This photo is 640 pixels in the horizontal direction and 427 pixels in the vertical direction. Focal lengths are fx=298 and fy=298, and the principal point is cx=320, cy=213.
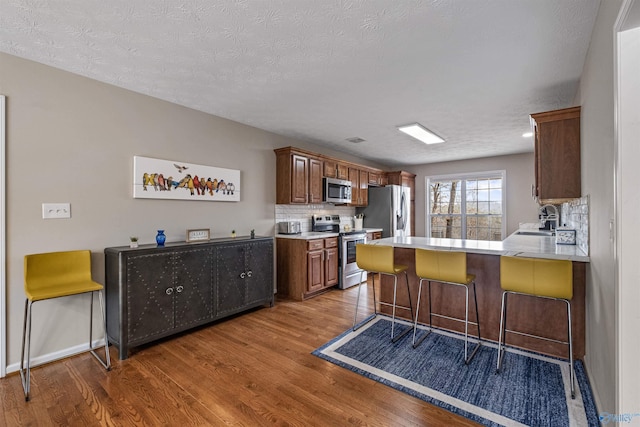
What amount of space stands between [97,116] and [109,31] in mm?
1045

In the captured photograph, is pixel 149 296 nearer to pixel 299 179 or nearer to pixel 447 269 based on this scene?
pixel 299 179

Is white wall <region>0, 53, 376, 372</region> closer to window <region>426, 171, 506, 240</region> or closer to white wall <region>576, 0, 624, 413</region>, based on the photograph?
white wall <region>576, 0, 624, 413</region>

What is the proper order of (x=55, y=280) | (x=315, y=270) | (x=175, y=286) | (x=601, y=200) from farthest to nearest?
1. (x=315, y=270)
2. (x=175, y=286)
3. (x=55, y=280)
4. (x=601, y=200)

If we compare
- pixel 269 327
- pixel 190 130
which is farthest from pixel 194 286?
pixel 190 130

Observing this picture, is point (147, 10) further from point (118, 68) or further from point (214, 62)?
point (118, 68)

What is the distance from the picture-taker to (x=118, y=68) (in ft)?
8.28

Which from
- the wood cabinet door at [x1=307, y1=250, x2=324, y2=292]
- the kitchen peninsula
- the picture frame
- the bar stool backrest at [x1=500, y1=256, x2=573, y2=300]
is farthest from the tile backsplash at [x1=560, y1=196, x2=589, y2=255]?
the picture frame

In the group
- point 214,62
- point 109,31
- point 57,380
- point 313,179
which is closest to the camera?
point 109,31

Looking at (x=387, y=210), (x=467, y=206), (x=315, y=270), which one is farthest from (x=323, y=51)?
(x=467, y=206)

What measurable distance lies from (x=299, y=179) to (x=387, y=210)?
232cm

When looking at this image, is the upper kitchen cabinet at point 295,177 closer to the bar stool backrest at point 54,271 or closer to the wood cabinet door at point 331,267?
the wood cabinet door at point 331,267

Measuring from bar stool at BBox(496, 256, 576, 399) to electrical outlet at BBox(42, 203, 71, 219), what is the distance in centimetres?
367

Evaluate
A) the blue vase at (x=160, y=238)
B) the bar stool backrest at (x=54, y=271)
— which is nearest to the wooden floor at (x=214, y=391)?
the bar stool backrest at (x=54, y=271)

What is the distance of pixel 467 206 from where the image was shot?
6.69 m
